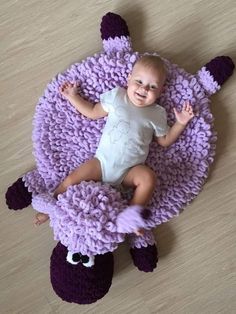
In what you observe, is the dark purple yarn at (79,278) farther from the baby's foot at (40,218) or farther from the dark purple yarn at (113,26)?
the dark purple yarn at (113,26)

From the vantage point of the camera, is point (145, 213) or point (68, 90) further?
Result: point (68, 90)

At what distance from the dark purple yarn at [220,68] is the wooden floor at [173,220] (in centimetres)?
4

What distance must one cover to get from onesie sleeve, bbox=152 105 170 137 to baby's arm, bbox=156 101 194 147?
1cm

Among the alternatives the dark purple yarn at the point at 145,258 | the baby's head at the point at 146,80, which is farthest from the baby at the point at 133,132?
the dark purple yarn at the point at 145,258

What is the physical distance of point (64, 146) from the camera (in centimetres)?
100

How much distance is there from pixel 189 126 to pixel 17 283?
0.49m

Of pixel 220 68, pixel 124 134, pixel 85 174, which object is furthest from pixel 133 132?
pixel 220 68

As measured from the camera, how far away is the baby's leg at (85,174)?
3.07ft

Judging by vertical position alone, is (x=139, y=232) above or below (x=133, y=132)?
below

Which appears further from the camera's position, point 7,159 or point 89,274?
point 7,159

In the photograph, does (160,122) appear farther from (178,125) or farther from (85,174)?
(85,174)

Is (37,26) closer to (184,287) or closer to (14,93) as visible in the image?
(14,93)

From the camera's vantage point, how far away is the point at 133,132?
934mm

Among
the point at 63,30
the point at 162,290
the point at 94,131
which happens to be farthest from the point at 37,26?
the point at 162,290
